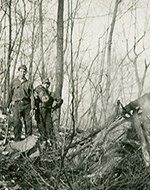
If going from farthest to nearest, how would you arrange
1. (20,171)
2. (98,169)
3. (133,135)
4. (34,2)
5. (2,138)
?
(34,2) < (2,138) < (133,135) < (20,171) < (98,169)

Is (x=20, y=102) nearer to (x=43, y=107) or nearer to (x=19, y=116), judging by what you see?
(x=19, y=116)

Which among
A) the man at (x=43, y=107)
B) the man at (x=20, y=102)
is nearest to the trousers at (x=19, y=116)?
the man at (x=20, y=102)

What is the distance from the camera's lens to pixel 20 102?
898cm

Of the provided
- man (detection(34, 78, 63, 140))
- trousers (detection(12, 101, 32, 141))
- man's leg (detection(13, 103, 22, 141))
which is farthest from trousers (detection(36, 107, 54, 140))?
man's leg (detection(13, 103, 22, 141))

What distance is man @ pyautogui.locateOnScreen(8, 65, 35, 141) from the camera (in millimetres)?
8930

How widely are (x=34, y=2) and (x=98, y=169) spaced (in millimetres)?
11366

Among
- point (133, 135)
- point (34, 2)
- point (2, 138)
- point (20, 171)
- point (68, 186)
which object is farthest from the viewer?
point (34, 2)

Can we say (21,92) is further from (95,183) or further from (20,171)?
(95,183)

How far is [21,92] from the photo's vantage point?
8938 mm

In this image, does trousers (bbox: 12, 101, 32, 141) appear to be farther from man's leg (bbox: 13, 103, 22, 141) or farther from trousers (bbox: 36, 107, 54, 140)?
trousers (bbox: 36, 107, 54, 140)

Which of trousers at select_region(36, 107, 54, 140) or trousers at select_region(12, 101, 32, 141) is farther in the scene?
trousers at select_region(36, 107, 54, 140)

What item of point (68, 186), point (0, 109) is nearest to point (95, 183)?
point (68, 186)

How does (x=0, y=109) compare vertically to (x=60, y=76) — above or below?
below

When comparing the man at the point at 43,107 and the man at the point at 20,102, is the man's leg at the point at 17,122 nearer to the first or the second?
the man at the point at 20,102
